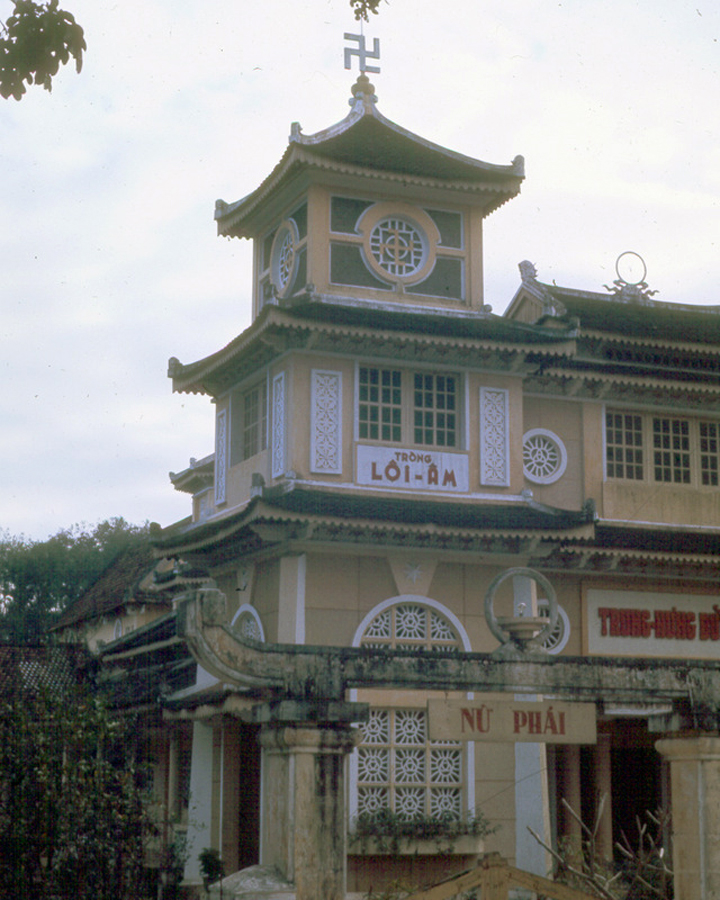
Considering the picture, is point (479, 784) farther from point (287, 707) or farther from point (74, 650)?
point (74, 650)

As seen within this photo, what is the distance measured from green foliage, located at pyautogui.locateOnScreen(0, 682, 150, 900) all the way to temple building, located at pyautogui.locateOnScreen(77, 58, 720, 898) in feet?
10.1

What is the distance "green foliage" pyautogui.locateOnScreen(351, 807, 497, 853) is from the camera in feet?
61.7

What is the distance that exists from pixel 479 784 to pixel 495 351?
7.26m

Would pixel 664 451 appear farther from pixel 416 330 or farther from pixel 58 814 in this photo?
pixel 58 814

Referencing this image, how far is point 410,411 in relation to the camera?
20.9 meters

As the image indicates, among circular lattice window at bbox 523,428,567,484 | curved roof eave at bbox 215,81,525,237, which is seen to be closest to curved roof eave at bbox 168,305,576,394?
circular lattice window at bbox 523,428,567,484

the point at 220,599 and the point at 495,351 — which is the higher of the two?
the point at 495,351

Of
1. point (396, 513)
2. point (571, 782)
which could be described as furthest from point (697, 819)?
point (571, 782)

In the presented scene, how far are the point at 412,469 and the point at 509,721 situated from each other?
30.7 ft

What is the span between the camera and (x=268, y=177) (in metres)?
22.3

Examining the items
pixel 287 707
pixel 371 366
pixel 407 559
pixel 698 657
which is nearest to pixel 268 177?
pixel 371 366

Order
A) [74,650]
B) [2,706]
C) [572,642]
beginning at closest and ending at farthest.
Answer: [2,706] < [572,642] < [74,650]

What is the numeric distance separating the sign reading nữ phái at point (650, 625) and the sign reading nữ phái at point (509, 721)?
1016 centimetres

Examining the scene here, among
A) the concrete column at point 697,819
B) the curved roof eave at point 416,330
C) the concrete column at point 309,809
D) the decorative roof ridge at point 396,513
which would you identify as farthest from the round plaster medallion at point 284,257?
the concrete column at point 697,819
